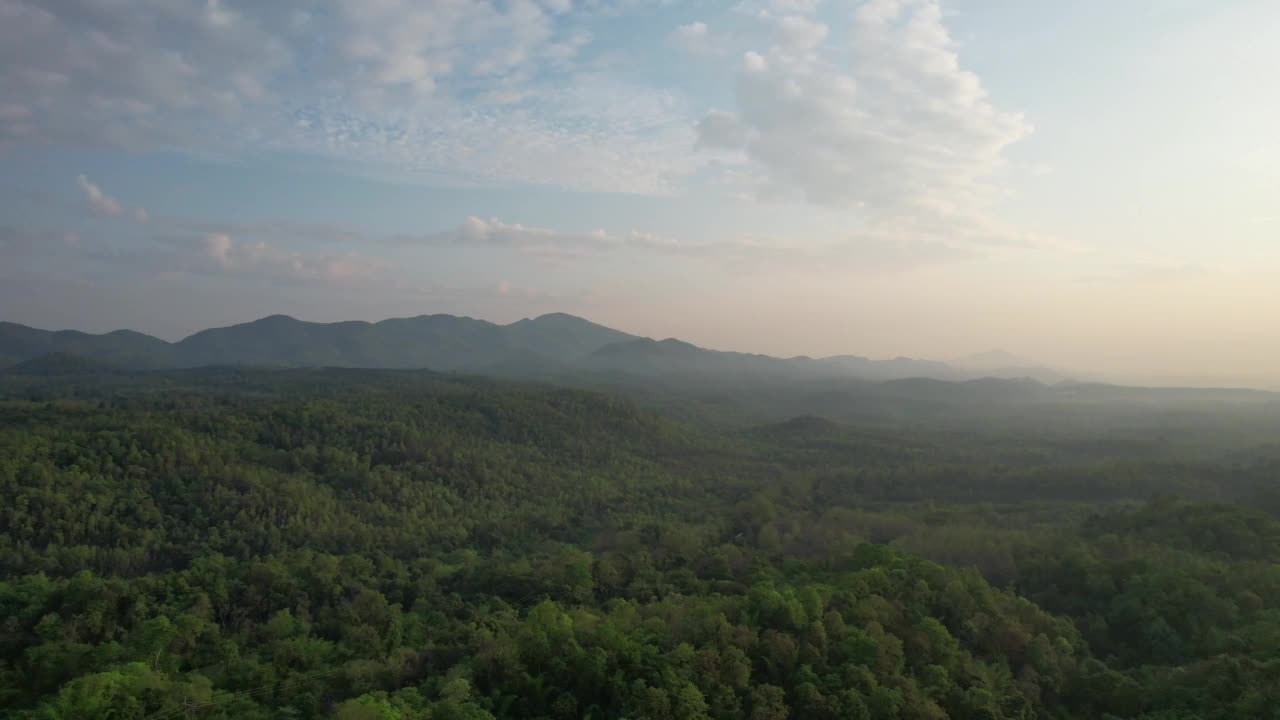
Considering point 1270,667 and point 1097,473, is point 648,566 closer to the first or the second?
point 1270,667

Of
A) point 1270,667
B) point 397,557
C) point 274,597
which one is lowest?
point 397,557

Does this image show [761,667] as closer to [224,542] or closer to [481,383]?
[224,542]

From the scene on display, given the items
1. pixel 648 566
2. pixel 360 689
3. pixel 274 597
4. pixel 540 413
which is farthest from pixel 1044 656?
pixel 540 413

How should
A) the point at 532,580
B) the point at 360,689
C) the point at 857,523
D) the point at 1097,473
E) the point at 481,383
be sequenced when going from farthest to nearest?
1. the point at 481,383
2. the point at 1097,473
3. the point at 857,523
4. the point at 532,580
5. the point at 360,689

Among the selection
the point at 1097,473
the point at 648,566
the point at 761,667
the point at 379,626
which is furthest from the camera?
the point at 1097,473

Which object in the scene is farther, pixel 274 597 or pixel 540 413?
pixel 540 413

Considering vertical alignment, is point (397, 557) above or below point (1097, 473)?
below

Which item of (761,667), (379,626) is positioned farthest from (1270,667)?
(379,626)
